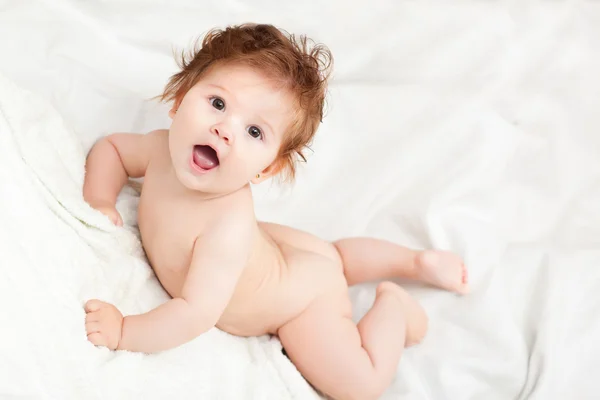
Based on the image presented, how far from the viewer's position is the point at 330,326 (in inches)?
48.8

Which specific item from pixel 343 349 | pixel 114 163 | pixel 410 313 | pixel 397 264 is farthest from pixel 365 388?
pixel 114 163

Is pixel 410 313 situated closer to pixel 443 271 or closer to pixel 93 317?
pixel 443 271

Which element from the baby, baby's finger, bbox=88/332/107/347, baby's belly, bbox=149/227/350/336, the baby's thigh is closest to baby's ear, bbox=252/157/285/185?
the baby

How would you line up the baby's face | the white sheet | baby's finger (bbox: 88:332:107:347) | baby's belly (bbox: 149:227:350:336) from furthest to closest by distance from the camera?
the white sheet, baby's belly (bbox: 149:227:350:336), the baby's face, baby's finger (bbox: 88:332:107:347)

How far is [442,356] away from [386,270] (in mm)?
190

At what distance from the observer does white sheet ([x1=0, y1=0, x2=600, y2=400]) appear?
1.32 meters

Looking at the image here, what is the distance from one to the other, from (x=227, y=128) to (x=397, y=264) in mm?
500

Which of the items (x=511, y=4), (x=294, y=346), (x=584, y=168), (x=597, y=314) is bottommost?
(x=294, y=346)

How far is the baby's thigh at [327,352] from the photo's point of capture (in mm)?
1217

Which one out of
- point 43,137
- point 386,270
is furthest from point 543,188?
point 43,137

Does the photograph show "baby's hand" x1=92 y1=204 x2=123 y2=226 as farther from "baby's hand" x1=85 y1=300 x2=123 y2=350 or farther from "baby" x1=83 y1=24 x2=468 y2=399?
"baby's hand" x1=85 y1=300 x2=123 y2=350

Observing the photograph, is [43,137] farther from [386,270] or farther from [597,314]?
[597,314]

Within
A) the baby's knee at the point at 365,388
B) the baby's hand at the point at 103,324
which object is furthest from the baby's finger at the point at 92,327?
the baby's knee at the point at 365,388

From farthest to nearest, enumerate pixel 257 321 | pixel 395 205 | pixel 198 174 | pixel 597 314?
pixel 395 205, pixel 597 314, pixel 257 321, pixel 198 174
